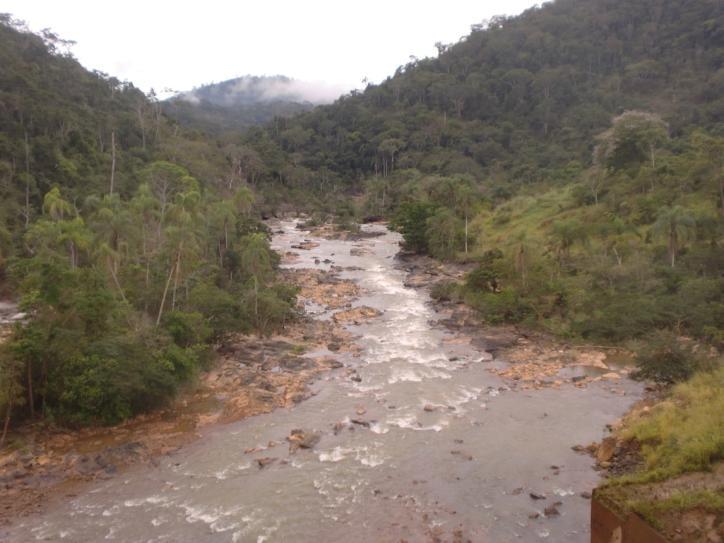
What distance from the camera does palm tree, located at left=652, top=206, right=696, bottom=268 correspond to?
31.1 metres

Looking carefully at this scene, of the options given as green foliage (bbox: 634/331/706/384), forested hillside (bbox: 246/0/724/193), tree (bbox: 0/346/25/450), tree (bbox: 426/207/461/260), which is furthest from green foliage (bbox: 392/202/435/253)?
tree (bbox: 0/346/25/450)

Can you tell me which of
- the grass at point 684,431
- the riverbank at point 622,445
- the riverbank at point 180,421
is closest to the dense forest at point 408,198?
the riverbank at point 180,421

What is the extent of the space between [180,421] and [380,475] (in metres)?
7.26

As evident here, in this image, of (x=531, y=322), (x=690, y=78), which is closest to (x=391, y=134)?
(x=690, y=78)

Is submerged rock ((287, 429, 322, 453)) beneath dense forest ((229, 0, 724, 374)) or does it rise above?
beneath

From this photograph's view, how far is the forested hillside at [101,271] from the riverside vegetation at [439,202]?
0.12 meters

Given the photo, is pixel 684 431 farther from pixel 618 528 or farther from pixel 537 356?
pixel 537 356

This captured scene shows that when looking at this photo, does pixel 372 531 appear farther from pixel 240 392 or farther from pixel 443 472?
pixel 240 392

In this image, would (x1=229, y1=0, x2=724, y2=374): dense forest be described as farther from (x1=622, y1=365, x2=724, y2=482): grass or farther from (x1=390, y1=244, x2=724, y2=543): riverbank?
(x1=622, y1=365, x2=724, y2=482): grass

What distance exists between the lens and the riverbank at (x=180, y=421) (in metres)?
15.1

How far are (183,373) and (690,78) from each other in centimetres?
9967

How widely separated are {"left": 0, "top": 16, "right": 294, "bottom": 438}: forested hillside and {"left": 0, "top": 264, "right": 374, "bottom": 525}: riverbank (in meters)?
0.67

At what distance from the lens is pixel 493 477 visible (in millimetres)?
15273

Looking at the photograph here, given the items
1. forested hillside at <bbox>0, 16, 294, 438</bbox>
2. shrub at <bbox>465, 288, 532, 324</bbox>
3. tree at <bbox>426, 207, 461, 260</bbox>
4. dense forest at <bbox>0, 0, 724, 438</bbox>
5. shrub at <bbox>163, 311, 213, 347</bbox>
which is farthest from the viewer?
tree at <bbox>426, 207, 461, 260</bbox>
